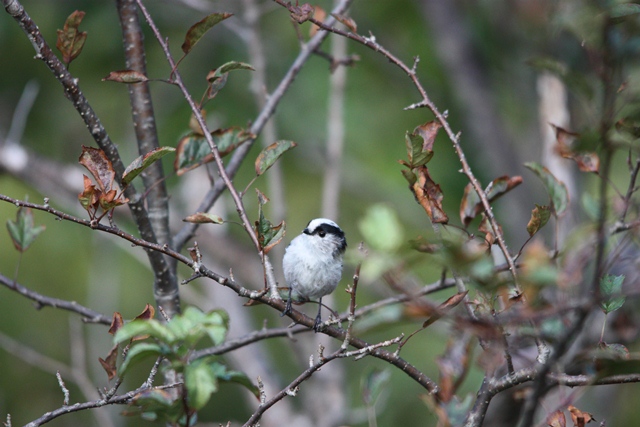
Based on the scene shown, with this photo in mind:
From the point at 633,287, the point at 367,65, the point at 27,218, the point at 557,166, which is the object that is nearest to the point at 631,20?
the point at 633,287

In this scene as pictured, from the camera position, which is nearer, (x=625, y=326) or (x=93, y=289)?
(x=625, y=326)

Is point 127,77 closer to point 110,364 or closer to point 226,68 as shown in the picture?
point 226,68

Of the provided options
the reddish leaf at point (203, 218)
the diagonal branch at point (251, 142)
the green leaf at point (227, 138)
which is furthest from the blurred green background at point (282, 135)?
the reddish leaf at point (203, 218)

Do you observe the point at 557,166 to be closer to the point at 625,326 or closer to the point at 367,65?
the point at 625,326

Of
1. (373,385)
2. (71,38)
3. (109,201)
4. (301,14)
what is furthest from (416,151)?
(71,38)

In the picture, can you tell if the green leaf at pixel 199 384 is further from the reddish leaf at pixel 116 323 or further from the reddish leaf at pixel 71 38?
the reddish leaf at pixel 71 38

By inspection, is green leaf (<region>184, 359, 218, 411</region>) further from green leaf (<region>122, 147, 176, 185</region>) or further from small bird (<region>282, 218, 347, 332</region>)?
small bird (<region>282, 218, 347, 332</region>)

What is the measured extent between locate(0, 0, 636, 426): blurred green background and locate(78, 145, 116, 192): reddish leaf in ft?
10.4

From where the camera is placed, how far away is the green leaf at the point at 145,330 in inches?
44.0

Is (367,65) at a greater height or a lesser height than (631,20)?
greater

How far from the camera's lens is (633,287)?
41.9 inches

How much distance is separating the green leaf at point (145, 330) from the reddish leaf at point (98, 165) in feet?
1.75

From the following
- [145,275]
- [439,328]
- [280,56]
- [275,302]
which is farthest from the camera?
[280,56]

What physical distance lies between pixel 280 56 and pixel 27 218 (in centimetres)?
498
